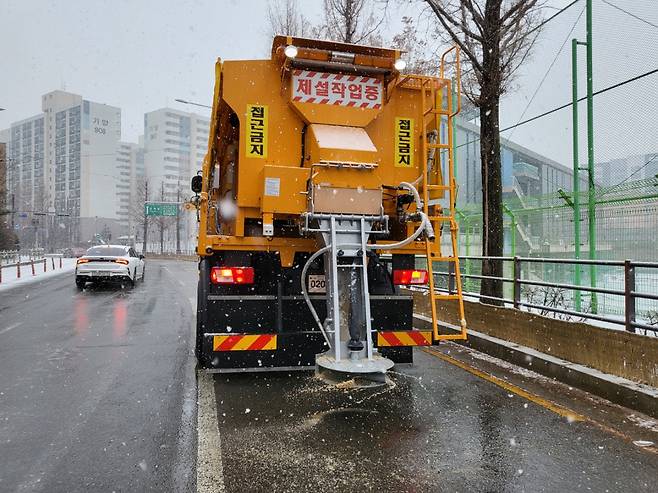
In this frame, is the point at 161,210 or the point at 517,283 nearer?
the point at 517,283

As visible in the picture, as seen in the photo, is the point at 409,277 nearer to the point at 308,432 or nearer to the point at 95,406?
the point at 308,432

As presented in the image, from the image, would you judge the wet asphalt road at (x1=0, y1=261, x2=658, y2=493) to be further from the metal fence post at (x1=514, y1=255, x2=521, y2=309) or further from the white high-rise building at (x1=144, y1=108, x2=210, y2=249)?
the white high-rise building at (x1=144, y1=108, x2=210, y2=249)

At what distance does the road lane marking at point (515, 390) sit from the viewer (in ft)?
16.2

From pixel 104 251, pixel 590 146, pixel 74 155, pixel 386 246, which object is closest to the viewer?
pixel 386 246

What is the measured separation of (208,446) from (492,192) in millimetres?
7602

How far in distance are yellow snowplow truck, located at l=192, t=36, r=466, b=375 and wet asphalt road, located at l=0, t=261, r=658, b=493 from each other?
23.1 inches

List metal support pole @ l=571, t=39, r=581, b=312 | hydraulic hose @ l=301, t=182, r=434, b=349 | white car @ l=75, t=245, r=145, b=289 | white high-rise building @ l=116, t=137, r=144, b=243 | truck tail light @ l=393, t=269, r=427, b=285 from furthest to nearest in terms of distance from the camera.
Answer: white high-rise building @ l=116, t=137, r=144, b=243 → white car @ l=75, t=245, r=145, b=289 → metal support pole @ l=571, t=39, r=581, b=312 → truck tail light @ l=393, t=269, r=427, b=285 → hydraulic hose @ l=301, t=182, r=434, b=349

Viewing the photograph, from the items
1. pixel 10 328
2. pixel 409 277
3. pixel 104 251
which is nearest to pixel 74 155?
pixel 104 251

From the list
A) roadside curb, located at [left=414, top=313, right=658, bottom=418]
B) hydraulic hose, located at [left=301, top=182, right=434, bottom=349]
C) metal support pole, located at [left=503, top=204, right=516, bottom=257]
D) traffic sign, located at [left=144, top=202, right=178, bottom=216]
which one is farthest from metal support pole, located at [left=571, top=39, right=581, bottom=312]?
traffic sign, located at [left=144, top=202, right=178, bottom=216]

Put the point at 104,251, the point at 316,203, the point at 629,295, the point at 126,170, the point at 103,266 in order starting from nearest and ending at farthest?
the point at 316,203 → the point at 629,295 → the point at 103,266 → the point at 104,251 → the point at 126,170

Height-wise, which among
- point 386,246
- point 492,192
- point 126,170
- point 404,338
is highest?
point 126,170

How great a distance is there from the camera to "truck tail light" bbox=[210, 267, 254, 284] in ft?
19.0

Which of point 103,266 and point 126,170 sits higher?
point 126,170

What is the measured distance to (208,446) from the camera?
13.5 ft
